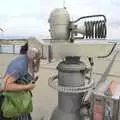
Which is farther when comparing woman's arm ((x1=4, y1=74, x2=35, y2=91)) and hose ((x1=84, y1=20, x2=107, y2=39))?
woman's arm ((x1=4, y1=74, x2=35, y2=91))

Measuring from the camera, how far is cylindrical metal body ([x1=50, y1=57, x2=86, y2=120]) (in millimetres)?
1415

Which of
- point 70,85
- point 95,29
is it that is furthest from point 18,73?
point 95,29

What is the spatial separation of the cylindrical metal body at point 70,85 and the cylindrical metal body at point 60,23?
0.14m

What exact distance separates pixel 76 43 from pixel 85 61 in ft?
0.67

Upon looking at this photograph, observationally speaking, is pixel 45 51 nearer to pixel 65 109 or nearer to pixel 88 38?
pixel 88 38

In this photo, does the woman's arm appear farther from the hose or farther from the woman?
the hose

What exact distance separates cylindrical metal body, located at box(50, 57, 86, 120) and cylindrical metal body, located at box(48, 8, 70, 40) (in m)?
0.14

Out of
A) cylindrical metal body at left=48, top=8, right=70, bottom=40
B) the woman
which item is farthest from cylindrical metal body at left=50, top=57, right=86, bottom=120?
the woman

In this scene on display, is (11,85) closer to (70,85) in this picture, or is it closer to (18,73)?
(18,73)

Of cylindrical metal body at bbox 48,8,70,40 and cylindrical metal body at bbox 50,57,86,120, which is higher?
cylindrical metal body at bbox 48,8,70,40

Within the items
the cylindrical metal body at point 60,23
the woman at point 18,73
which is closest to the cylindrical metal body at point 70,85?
the cylindrical metal body at point 60,23

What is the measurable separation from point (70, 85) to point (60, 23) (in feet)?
1.04

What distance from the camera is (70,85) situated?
1.42m

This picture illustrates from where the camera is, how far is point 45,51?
137cm
